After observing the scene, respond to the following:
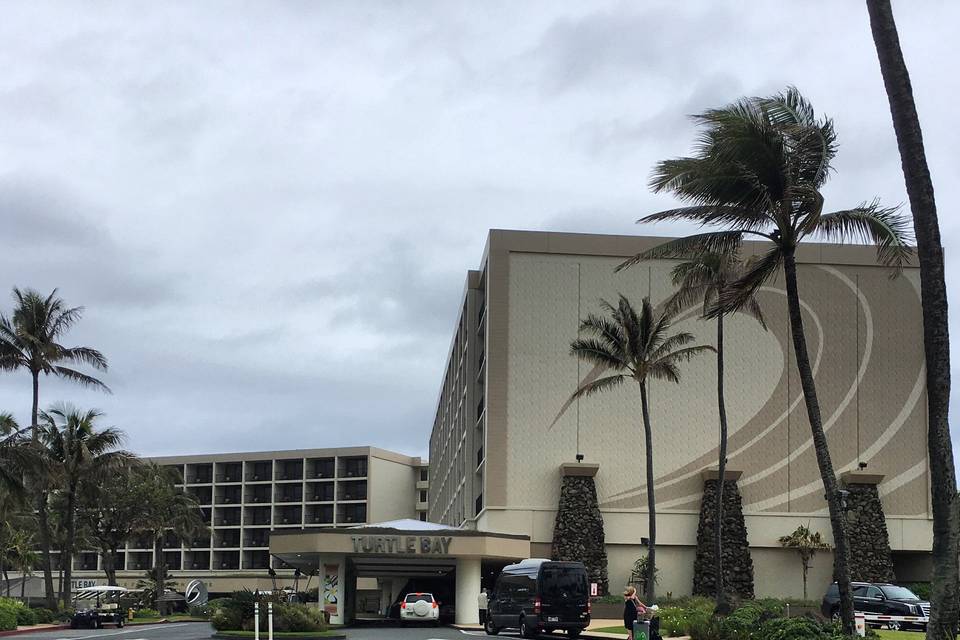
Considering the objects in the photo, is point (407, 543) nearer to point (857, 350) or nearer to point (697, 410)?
point (697, 410)

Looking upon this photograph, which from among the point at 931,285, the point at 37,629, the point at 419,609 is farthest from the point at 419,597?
the point at 931,285

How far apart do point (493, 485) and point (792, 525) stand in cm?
1426

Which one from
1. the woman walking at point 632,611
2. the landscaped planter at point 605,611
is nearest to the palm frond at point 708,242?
the woman walking at point 632,611

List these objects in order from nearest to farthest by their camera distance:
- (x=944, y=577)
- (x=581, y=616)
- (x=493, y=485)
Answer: (x=944, y=577) < (x=581, y=616) < (x=493, y=485)

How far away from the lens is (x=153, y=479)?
80625 mm

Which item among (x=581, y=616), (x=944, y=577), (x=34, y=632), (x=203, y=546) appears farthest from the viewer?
(x=203, y=546)

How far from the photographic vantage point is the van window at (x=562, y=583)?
35.3 metres

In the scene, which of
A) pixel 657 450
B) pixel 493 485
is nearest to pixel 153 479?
pixel 493 485

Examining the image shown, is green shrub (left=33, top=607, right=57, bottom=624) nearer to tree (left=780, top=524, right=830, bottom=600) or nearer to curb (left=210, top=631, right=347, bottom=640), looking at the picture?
curb (left=210, top=631, right=347, bottom=640)

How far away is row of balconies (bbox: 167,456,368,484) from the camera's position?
Result: 4520 inches

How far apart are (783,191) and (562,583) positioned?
605 inches

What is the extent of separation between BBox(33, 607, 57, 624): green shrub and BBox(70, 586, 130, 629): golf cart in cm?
116

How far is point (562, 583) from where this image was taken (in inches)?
1398

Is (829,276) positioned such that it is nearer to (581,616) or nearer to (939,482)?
(581,616)
